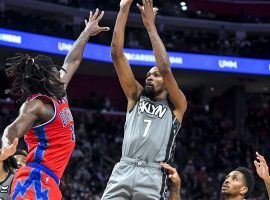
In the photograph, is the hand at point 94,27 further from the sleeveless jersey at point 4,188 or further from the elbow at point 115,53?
the sleeveless jersey at point 4,188

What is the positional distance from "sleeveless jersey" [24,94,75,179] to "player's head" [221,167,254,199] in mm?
1940

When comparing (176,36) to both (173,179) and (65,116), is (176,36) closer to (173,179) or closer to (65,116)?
(173,179)

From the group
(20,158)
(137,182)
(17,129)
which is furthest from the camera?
(20,158)

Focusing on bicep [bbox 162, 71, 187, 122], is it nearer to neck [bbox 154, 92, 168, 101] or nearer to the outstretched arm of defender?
neck [bbox 154, 92, 168, 101]

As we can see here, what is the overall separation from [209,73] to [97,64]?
4.52 m

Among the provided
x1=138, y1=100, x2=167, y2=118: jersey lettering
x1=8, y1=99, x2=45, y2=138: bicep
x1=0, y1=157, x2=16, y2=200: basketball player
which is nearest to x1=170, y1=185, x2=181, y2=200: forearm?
x1=138, y1=100, x2=167, y2=118: jersey lettering

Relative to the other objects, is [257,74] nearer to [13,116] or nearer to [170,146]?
[13,116]

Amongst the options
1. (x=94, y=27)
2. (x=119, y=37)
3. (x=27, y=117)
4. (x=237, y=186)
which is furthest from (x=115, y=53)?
(x=237, y=186)

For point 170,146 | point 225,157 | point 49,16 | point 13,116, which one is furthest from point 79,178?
point 170,146

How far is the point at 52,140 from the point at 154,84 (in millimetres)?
1038

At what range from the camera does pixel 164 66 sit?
14.9 feet

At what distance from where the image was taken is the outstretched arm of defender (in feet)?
12.2

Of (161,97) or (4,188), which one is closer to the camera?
(161,97)

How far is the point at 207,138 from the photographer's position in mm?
20531
